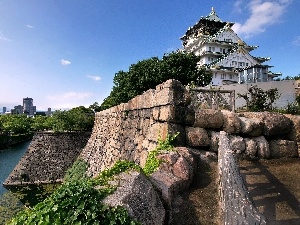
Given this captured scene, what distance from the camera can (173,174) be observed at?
4195 mm

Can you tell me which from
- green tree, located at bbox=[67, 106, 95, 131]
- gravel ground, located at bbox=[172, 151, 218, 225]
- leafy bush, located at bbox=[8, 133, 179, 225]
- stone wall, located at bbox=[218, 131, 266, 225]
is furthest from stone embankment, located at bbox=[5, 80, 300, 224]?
green tree, located at bbox=[67, 106, 95, 131]

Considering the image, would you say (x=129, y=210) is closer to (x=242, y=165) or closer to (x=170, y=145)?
(x=170, y=145)

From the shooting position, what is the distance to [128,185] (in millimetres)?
2938

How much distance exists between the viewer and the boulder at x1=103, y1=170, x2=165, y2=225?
8.18 ft

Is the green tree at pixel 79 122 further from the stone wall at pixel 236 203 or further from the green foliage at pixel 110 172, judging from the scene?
the stone wall at pixel 236 203

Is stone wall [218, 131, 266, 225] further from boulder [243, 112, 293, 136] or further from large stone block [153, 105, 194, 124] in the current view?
boulder [243, 112, 293, 136]

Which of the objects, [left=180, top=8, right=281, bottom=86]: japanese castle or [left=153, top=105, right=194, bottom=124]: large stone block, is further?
[left=180, top=8, right=281, bottom=86]: japanese castle

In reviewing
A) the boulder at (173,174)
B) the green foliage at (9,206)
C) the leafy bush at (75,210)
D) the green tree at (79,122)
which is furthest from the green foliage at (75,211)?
the green tree at (79,122)

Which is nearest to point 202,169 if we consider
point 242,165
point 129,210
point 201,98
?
point 242,165

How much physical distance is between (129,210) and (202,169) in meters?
2.73

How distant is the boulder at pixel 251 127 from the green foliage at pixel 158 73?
22.7 metres

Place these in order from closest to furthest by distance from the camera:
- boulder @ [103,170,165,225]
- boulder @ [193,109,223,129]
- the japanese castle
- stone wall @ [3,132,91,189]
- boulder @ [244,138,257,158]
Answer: boulder @ [103,170,165,225]
boulder @ [193,109,223,129]
boulder @ [244,138,257,158]
stone wall @ [3,132,91,189]
the japanese castle

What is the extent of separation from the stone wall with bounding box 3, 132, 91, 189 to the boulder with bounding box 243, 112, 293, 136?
21.5 m

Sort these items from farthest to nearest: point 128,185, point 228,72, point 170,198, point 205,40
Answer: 1. point 205,40
2. point 228,72
3. point 170,198
4. point 128,185
